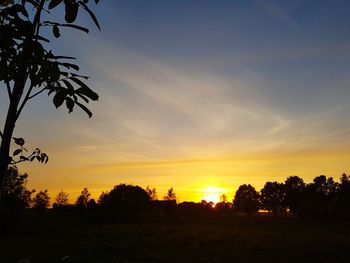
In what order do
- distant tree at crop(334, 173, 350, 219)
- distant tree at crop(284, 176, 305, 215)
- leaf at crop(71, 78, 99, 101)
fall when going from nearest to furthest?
leaf at crop(71, 78, 99, 101)
distant tree at crop(334, 173, 350, 219)
distant tree at crop(284, 176, 305, 215)

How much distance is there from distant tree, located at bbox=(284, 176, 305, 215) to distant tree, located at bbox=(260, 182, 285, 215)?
708cm

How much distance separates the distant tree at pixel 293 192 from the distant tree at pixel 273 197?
7083 mm

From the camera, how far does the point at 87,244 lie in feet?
138

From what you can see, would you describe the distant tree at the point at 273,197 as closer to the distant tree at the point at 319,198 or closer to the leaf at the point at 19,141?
the distant tree at the point at 319,198

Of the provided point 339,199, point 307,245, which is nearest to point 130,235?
point 307,245

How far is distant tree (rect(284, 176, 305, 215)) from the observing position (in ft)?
509

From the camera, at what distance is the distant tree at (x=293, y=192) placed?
155000mm

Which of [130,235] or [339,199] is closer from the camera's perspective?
[130,235]

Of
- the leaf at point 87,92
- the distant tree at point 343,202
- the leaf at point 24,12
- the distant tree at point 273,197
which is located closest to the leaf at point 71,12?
the leaf at point 24,12

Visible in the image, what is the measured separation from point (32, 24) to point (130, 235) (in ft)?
174

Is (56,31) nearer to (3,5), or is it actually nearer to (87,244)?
(3,5)

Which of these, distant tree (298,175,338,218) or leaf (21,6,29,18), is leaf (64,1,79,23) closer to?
leaf (21,6,29,18)

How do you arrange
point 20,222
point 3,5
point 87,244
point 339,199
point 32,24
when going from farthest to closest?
point 339,199 → point 20,222 → point 87,244 → point 3,5 → point 32,24

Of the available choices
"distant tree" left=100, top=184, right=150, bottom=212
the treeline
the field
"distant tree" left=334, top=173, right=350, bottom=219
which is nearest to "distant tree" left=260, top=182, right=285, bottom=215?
the treeline
